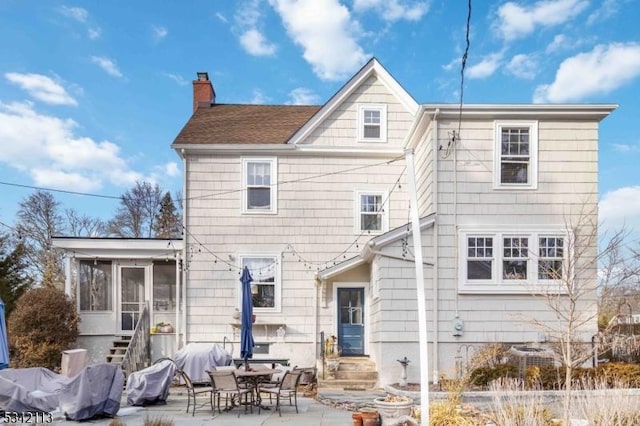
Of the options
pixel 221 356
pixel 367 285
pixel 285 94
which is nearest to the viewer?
pixel 221 356

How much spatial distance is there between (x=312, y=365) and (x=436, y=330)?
417 centimetres

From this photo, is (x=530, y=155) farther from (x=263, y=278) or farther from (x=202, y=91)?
(x=202, y=91)

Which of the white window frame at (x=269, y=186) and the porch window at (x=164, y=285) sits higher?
the white window frame at (x=269, y=186)

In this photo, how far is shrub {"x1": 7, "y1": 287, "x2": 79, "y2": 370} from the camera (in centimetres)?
1330

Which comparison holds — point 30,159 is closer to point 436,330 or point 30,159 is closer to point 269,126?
point 269,126

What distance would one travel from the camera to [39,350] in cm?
1328

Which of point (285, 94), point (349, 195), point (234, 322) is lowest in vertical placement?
point (234, 322)

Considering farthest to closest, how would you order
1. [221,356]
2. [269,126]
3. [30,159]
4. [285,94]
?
[30,159], [285,94], [269,126], [221,356]

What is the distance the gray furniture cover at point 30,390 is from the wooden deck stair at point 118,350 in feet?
13.2

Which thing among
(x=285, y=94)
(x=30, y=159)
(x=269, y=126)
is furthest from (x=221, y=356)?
(x=30, y=159)

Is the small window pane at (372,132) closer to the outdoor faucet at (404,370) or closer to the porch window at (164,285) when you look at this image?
the outdoor faucet at (404,370)

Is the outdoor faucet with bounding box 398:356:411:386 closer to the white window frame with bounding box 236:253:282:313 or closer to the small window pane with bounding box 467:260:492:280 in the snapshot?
the small window pane with bounding box 467:260:492:280

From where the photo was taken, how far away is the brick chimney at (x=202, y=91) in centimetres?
1720

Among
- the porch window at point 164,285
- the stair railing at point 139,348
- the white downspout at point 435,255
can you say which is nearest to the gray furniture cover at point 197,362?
the stair railing at point 139,348
